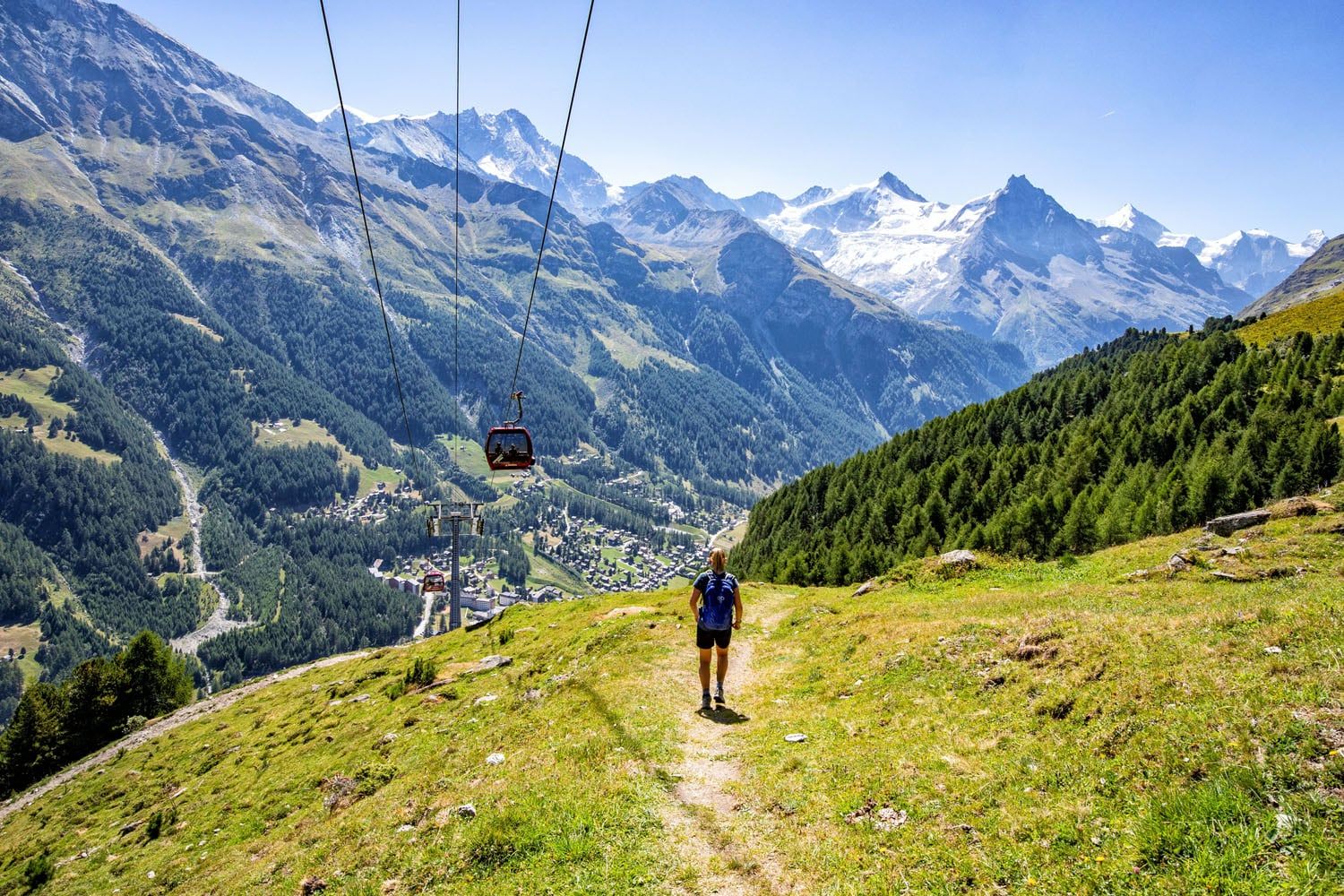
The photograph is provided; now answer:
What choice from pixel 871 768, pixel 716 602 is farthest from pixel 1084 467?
pixel 871 768

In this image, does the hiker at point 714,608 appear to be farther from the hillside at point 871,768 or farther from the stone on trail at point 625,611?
the stone on trail at point 625,611

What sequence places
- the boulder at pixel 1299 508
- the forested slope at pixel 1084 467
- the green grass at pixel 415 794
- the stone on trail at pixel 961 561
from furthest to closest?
the forested slope at pixel 1084 467 < the stone on trail at pixel 961 561 < the boulder at pixel 1299 508 < the green grass at pixel 415 794

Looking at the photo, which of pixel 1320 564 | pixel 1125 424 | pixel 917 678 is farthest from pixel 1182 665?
pixel 1125 424

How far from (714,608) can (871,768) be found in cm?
642

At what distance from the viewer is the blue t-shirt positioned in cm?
1830

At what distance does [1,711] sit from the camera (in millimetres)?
186500

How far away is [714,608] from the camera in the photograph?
1830cm

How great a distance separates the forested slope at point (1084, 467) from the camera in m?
44.4

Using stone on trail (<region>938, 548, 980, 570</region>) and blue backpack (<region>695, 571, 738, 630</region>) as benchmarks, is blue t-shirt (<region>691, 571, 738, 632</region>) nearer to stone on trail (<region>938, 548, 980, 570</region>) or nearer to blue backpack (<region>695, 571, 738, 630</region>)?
blue backpack (<region>695, 571, 738, 630</region>)

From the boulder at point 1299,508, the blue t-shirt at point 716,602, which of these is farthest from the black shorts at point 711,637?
the boulder at point 1299,508

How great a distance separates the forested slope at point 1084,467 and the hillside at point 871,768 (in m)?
19.2

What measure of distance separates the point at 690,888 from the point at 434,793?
882cm

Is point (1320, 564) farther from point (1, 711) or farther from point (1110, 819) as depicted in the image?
point (1, 711)

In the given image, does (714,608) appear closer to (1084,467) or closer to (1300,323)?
(1084,467)
